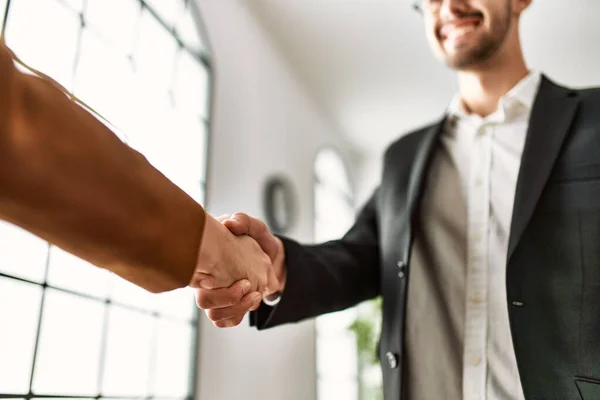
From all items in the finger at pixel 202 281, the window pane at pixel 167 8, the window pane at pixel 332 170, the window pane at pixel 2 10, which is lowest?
the finger at pixel 202 281

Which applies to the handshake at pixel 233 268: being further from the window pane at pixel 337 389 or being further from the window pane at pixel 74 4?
the window pane at pixel 337 389

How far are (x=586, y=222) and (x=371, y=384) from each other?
14.3 feet

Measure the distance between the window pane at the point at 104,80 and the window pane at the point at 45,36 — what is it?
0.19ft

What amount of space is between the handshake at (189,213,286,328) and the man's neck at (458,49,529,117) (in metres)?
0.67

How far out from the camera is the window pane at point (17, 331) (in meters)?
1.71

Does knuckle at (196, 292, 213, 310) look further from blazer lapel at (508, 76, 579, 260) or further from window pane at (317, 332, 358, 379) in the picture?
window pane at (317, 332, 358, 379)

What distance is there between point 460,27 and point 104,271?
154 cm

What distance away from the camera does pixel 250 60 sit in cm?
366

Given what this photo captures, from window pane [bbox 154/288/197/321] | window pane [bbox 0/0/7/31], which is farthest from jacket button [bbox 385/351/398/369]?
window pane [bbox 154/288/197/321]

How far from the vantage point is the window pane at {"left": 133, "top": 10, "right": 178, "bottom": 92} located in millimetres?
2621

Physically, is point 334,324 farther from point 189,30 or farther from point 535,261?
point 535,261

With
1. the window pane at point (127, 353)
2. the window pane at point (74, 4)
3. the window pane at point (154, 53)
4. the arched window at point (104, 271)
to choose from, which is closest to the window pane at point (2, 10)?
the arched window at point (104, 271)

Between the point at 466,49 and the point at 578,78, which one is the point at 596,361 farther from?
the point at 578,78

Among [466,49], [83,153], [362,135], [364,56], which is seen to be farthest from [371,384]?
[83,153]
